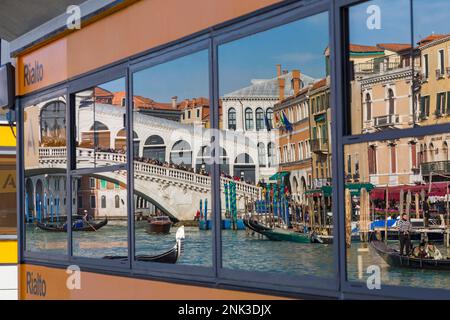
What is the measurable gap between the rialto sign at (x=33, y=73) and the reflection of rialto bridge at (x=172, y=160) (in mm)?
1089

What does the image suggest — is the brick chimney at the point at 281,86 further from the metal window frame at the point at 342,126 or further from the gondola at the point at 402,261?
the gondola at the point at 402,261

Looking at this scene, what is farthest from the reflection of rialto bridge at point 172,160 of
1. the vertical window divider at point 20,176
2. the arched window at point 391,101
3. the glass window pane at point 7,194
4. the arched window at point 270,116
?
the glass window pane at point 7,194

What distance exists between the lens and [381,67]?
3.00 meters

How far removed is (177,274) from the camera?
409 centimetres

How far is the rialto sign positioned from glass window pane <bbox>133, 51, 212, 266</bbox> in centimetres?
154

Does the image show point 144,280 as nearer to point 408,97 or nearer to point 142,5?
point 142,5

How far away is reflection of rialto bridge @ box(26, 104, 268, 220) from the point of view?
3.62 m

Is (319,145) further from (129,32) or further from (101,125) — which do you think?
(101,125)

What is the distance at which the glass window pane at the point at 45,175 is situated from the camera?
17.7ft

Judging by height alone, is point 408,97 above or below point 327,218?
above

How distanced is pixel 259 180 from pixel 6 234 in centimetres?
671

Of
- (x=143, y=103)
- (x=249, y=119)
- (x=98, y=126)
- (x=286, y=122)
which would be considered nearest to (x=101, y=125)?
(x=98, y=126)
